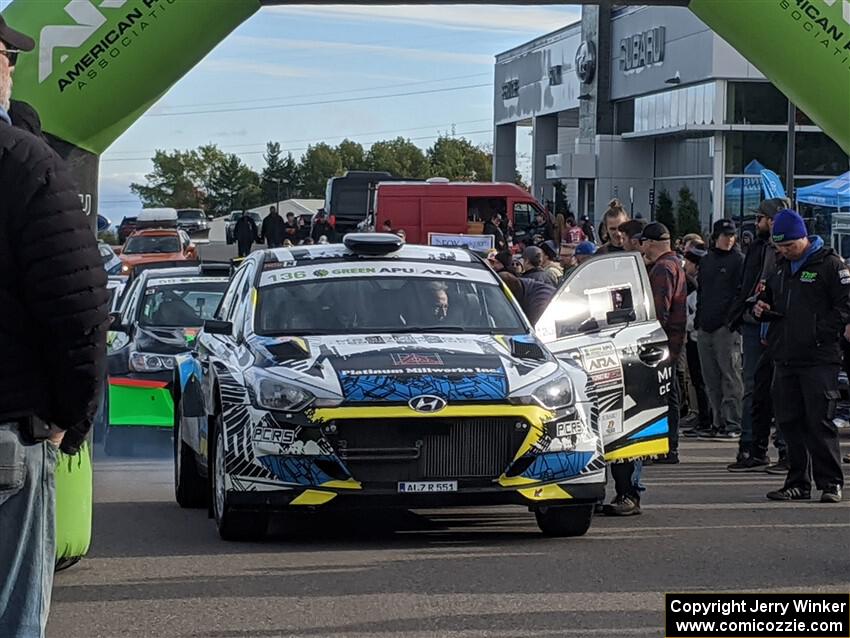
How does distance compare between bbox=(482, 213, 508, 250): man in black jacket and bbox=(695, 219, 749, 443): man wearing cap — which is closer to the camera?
bbox=(695, 219, 749, 443): man wearing cap

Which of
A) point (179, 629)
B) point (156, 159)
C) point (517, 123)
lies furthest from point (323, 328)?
point (156, 159)

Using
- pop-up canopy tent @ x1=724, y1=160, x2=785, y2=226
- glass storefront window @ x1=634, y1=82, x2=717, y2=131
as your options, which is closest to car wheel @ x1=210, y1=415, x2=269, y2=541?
pop-up canopy tent @ x1=724, y1=160, x2=785, y2=226

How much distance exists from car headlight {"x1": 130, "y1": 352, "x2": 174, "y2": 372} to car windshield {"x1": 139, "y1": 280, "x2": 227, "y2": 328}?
0.69 metres

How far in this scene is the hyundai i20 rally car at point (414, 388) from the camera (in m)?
8.32

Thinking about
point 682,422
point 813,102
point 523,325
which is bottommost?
point 682,422

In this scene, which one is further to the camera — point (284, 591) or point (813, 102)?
point (813, 102)

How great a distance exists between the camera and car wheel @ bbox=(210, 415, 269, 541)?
8641 millimetres

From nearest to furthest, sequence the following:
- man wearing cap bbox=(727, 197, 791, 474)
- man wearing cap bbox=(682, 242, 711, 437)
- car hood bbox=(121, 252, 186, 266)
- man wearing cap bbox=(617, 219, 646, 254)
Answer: man wearing cap bbox=(617, 219, 646, 254), man wearing cap bbox=(727, 197, 791, 474), man wearing cap bbox=(682, 242, 711, 437), car hood bbox=(121, 252, 186, 266)

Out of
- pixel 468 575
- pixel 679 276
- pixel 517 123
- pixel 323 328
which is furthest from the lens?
pixel 517 123

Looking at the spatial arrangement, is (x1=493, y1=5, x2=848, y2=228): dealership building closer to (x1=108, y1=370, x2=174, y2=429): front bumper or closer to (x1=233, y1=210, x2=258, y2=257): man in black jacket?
(x1=233, y1=210, x2=258, y2=257): man in black jacket

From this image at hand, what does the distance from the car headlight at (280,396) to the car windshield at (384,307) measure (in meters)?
0.87

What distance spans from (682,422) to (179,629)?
11.0m

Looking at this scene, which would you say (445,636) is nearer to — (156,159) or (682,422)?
(682,422)

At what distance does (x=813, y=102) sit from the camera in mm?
9477
